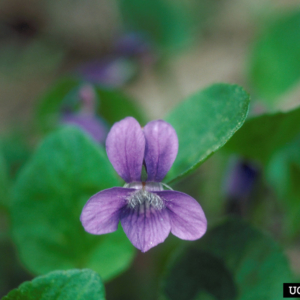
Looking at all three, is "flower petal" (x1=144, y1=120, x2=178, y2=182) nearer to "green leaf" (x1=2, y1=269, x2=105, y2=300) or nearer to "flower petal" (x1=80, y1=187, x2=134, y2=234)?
"flower petal" (x1=80, y1=187, x2=134, y2=234)

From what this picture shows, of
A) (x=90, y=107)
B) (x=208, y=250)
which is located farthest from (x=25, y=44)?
(x=208, y=250)

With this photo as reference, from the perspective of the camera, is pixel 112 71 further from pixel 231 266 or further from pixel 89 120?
pixel 231 266

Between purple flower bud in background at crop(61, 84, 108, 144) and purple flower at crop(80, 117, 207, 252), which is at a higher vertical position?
purple flower bud in background at crop(61, 84, 108, 144)

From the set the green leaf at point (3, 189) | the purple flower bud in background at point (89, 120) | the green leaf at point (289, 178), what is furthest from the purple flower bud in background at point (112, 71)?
the green leaf at point (289, 178)

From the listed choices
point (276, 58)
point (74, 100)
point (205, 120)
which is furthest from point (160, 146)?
point (276, 58)

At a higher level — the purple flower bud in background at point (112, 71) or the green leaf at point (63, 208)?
the purple flower bud in background at point (112, 71)

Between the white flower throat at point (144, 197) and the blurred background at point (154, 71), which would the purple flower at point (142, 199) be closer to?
the white flower throat at point (144, 197)

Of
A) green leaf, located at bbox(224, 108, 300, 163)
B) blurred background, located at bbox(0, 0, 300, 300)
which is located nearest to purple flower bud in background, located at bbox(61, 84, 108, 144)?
blurred background, located at bbox(0, 0, 300, 300)
